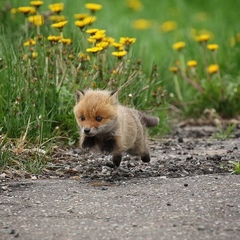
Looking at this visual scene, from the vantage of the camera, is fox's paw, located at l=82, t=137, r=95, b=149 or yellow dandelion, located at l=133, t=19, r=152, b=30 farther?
yellow dandelion, located at l=133, t=19, r=152, b=30

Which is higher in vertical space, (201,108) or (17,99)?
(17,99)

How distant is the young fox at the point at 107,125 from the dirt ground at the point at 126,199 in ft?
0.80

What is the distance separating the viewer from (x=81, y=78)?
8.39 meters

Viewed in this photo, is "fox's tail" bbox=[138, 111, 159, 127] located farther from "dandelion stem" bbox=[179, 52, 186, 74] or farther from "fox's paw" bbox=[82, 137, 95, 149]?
"dandelion stem" bbox=[179, 52, 186, 74]

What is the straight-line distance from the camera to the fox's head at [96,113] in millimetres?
6617

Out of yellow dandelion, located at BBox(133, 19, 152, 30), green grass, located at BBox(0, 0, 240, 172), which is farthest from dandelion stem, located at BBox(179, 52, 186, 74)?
yellow dandelion, located at BBox(133, 19, 152, 30)

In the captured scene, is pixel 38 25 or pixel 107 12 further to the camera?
pixel 107 12

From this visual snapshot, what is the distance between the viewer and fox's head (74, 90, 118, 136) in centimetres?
662

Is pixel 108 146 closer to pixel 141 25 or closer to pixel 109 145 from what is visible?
pixel 109 145

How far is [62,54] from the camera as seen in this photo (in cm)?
846

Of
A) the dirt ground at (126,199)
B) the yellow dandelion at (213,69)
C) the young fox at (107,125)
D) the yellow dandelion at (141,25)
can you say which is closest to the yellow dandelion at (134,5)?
the yellow dandelion at (141,25)

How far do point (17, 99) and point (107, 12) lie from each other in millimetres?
7453

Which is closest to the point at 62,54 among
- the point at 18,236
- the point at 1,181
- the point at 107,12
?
the point at 1,181

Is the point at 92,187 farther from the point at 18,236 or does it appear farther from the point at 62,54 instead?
the point at 62,54
